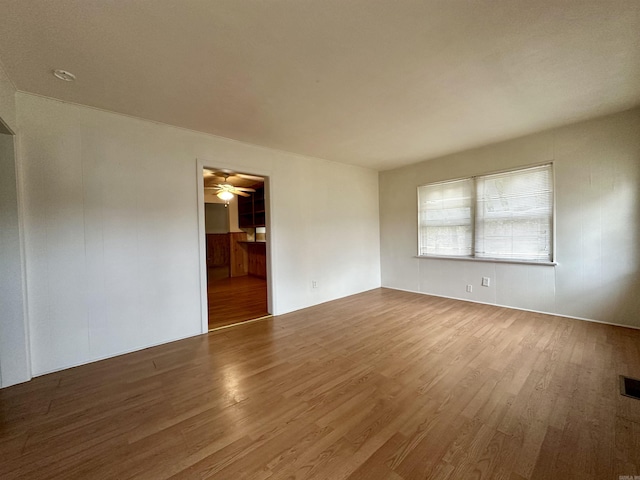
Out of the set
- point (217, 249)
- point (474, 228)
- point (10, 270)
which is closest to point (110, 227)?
point (10, 270)

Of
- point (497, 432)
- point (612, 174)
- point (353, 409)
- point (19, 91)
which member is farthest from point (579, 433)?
point (19, 91)

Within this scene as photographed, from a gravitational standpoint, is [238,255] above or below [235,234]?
below

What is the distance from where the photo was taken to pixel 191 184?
123 inches

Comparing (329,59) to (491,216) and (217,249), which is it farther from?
(217,249)

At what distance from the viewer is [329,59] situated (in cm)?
191

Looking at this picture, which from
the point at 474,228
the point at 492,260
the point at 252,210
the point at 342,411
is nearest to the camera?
the point at 342,411

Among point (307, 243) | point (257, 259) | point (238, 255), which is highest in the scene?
point (307, 243)

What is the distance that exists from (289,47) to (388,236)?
4.24 metres

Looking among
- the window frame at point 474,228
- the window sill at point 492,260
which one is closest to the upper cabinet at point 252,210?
the window frame at point 474,228

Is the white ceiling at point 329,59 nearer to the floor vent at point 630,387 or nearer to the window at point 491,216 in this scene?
the window at point 491,216

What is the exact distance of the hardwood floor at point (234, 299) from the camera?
3.78 metres

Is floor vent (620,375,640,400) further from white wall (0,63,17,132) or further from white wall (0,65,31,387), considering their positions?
white wall (0,63,17,132)

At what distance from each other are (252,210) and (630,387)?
694cm

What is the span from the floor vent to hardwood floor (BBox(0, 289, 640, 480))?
5 centimetres
